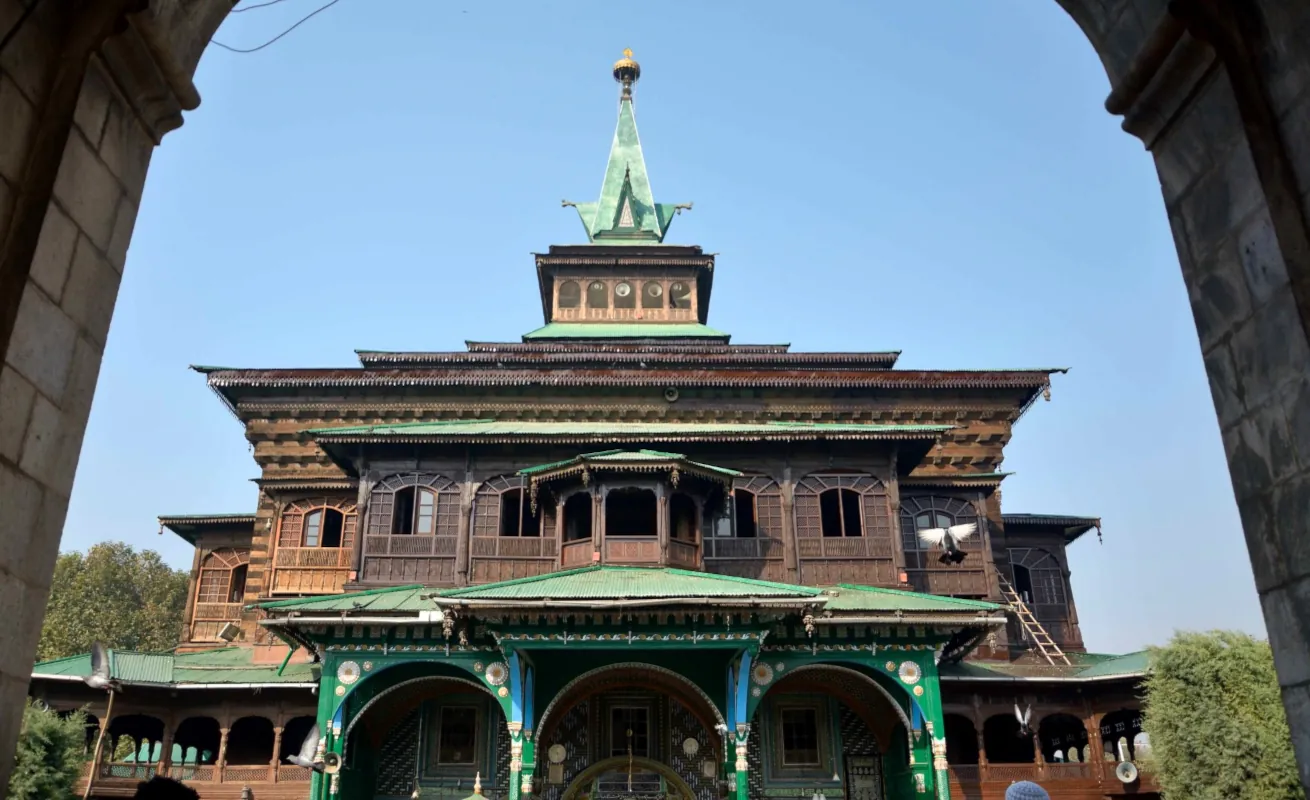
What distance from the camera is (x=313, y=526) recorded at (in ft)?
91.5

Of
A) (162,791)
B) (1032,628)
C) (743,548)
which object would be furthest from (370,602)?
(1032,628)

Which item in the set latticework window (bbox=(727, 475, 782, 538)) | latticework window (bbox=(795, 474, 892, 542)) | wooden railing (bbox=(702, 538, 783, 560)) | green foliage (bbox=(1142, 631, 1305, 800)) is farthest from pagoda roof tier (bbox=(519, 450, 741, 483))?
green foliage (bbox=(1142, 631, 1305, 800))

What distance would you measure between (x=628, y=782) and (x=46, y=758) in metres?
12.1

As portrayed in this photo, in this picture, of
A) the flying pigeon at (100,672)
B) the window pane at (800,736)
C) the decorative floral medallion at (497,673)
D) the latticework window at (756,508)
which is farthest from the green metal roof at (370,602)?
the window pane at (800,736)

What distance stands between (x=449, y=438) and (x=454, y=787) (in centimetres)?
825

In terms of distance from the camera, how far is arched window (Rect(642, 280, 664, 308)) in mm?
40500

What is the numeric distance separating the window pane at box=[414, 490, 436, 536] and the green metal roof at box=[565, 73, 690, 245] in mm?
19156

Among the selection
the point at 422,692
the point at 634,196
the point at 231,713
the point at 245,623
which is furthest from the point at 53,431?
the point at 634,196

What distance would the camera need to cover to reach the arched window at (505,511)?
82.8ft

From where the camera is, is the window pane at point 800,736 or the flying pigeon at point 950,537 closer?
the window pane at point 800,736

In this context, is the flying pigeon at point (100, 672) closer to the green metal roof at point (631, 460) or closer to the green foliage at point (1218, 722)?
the green metal roof at point (631, 460)

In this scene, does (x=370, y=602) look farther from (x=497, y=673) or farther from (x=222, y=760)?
(x=222, y=760)

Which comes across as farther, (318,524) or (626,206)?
(626,206)

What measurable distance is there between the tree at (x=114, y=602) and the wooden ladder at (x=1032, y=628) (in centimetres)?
4448
